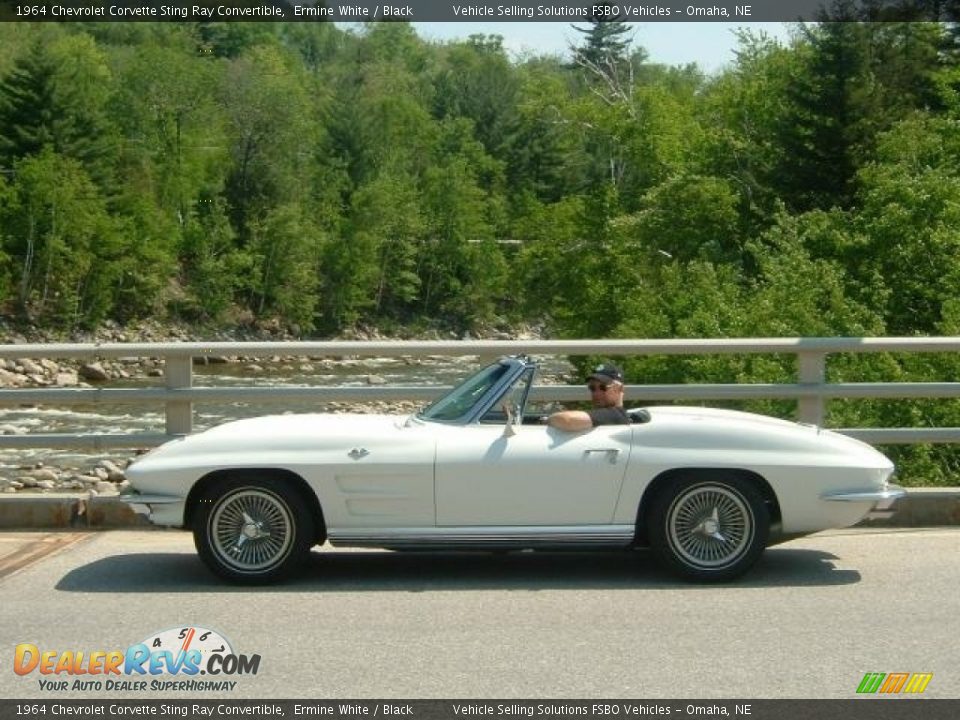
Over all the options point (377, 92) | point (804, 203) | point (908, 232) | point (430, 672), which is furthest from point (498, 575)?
point (377, 92)

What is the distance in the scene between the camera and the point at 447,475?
8023 mm

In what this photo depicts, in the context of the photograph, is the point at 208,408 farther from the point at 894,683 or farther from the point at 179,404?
the point at 894,683

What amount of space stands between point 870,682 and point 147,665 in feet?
9.86

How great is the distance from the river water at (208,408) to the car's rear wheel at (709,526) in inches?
114

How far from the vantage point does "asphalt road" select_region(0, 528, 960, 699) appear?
625cm

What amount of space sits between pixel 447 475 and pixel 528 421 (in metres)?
0.65

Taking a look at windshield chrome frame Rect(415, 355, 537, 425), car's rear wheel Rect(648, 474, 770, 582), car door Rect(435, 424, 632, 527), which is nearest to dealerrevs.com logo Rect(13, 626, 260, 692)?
car door Rect(435, 424, 632, 527)

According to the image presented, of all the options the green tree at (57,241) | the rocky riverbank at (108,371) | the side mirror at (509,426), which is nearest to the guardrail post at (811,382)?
the side mirror at (509,426)

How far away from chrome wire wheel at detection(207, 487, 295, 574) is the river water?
210 centimetres

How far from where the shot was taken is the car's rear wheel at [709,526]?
8102 mm

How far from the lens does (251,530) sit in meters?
8.12

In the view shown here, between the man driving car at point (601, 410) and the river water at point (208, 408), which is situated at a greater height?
the man driving car at point (601, 410)

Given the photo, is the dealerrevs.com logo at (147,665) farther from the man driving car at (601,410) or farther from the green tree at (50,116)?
the green tree at (50,116)
